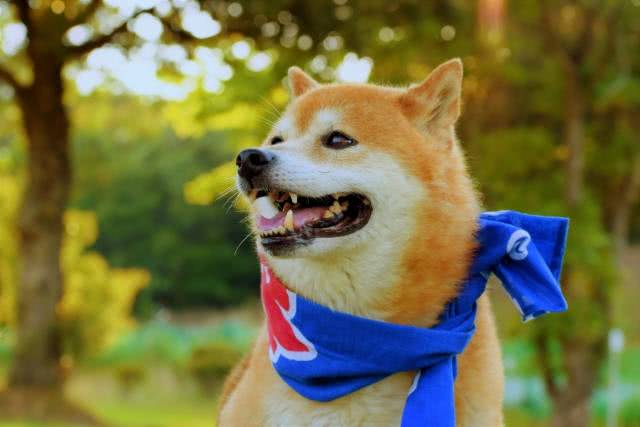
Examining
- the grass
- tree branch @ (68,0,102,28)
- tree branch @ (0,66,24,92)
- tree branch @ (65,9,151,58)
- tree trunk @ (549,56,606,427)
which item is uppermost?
tree branch @ (68,0,102,28)

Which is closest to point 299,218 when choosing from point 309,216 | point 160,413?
point 309,216

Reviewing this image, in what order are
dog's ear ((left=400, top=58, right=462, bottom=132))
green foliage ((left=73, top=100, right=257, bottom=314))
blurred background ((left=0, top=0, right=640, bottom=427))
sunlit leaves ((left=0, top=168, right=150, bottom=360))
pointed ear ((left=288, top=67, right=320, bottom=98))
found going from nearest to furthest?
dog's ear ((left=400, top=58, right=462, bottom=132))
pointed ear ((left=288, top=67, right=320, bottom=98))
blurred background ((left=0, top=0, right=640, bottom=427))
sunlit leaves ((left=0, top=168, right=150, bottom=360))
green foliage ((left=73, top=100, right=257, bottom=314))

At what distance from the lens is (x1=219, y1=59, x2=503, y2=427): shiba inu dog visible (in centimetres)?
304

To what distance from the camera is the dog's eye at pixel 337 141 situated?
3188mm

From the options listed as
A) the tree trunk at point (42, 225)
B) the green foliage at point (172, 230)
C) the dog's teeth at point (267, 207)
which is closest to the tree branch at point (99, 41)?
the tree trunk at point (42, 225)

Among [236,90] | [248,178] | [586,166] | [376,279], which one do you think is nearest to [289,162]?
[248,178]

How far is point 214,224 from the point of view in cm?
3397

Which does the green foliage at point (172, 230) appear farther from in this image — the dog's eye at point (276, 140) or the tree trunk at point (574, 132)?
the dog's eye at point (276, 140)

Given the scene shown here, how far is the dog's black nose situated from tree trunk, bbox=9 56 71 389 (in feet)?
34.0

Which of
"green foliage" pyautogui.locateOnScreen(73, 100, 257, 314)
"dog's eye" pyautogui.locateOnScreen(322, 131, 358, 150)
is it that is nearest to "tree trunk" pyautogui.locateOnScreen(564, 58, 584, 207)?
"dog's eye" pyautogui.locateOnScreen(322, 131, 358, 150)

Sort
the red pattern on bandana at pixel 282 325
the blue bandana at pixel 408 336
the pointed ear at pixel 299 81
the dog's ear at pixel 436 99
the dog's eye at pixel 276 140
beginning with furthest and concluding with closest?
the pointed ear at pixel 299 81
the dog's eye at pixel 276 140
the dog's ear at pixel 436 99
the red pattern on bandana at pixel 282 325
the blue bandana at pixel 408 336

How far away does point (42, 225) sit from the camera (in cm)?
1290

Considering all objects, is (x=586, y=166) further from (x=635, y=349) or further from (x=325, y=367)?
(x=325, y=367)

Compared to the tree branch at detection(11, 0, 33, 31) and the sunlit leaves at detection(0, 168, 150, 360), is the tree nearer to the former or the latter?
the tree branch at detection(11, 0, 33, 31)
